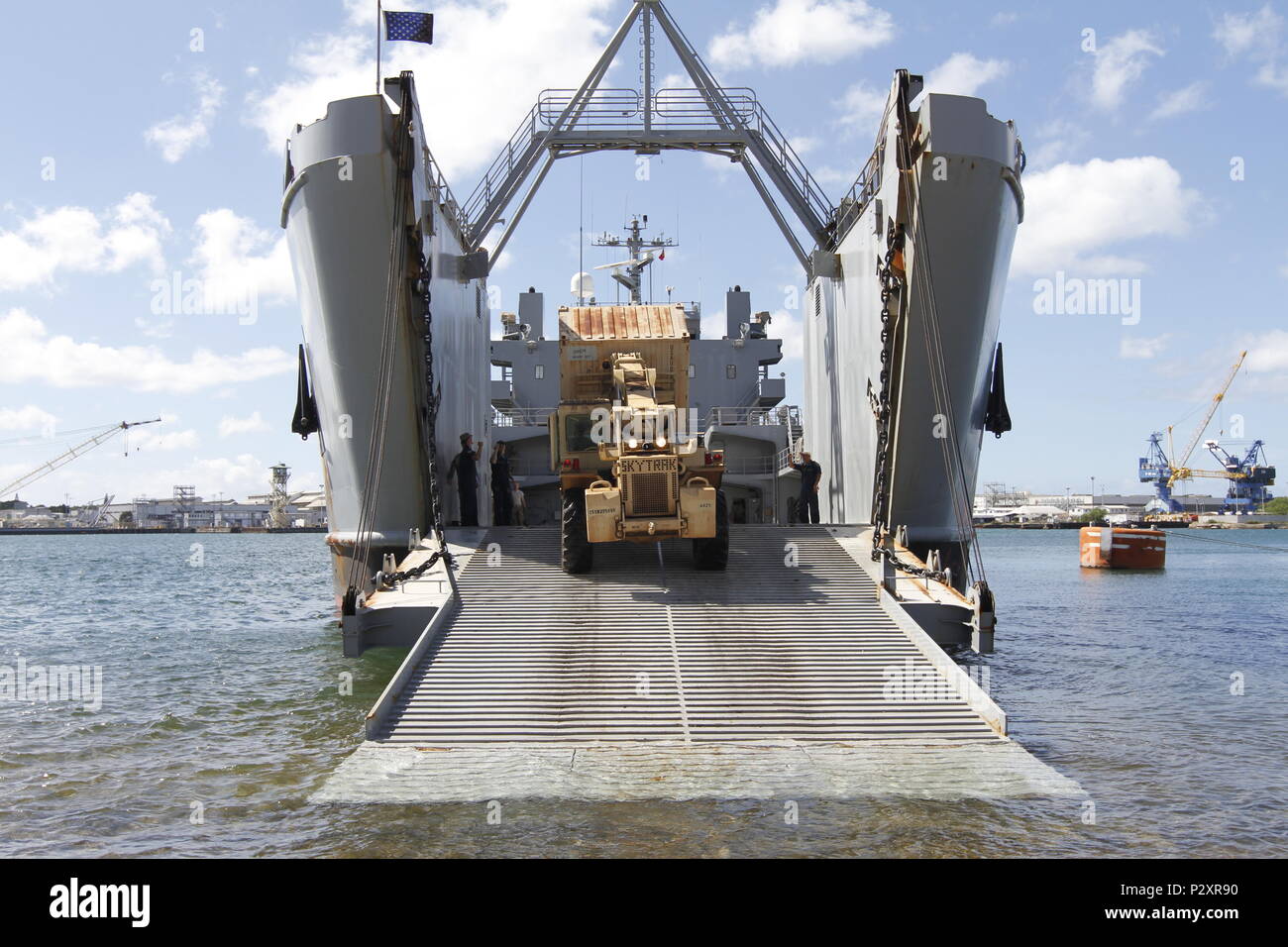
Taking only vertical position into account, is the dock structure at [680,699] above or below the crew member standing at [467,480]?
below

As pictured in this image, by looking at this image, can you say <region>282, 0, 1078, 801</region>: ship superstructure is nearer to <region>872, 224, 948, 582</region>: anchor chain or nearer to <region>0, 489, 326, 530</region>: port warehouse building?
<region>872, 224, 948, 582</region>: anchor chain

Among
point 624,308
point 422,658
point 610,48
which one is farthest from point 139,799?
point 610,48

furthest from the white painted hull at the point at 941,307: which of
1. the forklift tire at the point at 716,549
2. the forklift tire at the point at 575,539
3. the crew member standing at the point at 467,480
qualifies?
the crew member standing at the point at 467,480

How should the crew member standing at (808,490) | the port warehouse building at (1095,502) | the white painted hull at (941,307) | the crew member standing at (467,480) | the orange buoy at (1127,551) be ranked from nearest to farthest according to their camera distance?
the white painted hull at (941,307) → the crew member standing at (467,480) → the crew member standing at (808,490) → the orange buoy at (1127,551) → the port warehouse building at (1095,502)

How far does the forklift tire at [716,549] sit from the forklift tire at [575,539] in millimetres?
1499

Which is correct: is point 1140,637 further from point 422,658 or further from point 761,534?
point 422,658

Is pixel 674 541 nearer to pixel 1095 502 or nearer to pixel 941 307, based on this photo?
pixel 941 307

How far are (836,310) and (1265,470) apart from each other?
12116cm

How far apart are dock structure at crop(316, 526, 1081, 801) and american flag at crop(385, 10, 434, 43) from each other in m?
7.92

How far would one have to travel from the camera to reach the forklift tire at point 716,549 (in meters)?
14.2

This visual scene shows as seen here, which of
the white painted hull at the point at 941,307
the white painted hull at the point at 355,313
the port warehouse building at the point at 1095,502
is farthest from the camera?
the port warehouse building at the point at 1095,502

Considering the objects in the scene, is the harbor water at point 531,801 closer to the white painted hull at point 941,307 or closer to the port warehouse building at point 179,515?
the white painted hull at point 941,307

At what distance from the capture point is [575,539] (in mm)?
14219

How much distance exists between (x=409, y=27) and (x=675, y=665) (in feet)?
33.6
